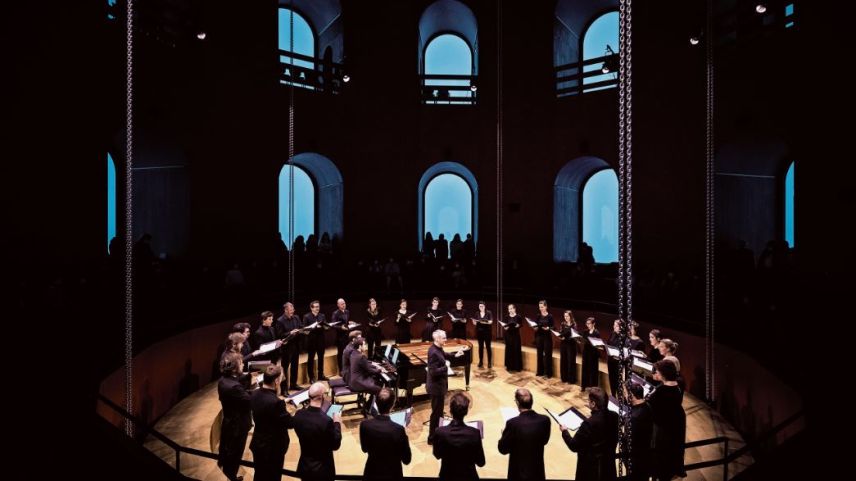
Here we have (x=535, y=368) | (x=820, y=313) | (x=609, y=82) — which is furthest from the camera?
(x=609, y=82)

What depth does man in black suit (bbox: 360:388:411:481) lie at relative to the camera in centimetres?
454

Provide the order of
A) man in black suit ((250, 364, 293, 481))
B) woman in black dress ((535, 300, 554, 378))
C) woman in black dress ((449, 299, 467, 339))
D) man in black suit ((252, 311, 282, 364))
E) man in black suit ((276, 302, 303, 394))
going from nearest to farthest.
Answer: man in black suit ((250, 364, 293, 481))
man in black suit ((252, 311, 282, 364))
man in black suit ((276, 302, 303, 394))
woman in black dress ((535, 300, 554, 378))
woman in black dress ((449, 299, 467, 339))

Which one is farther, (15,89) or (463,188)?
(463,188)

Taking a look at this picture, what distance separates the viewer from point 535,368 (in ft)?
37.8

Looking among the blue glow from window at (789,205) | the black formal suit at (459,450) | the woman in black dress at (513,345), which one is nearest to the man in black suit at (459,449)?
the black formal suit at (459,450)

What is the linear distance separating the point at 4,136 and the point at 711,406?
1324 centimetres

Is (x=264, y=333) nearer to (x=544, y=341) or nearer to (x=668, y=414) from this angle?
(x=544, y=341)

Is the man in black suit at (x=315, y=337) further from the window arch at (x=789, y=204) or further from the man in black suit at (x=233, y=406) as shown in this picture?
the window arch at (x=789, y=204)

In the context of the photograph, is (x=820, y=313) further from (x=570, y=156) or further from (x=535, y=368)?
(x=570, y=156)

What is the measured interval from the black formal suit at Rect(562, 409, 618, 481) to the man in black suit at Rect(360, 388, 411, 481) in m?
1.53

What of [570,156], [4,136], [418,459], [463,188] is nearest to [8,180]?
[4,136]

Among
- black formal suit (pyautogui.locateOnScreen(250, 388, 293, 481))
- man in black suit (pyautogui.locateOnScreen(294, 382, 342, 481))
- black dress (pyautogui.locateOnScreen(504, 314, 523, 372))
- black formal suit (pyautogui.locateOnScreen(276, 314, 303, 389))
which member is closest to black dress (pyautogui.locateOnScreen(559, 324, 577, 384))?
black dress (pyautogui.locateOnScreen(504, 314, 523, 372))

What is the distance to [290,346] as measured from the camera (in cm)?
995

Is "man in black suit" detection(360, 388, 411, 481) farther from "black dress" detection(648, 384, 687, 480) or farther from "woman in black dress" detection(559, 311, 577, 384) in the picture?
"woman in black dress" detection(559, 311, 577, 384)
